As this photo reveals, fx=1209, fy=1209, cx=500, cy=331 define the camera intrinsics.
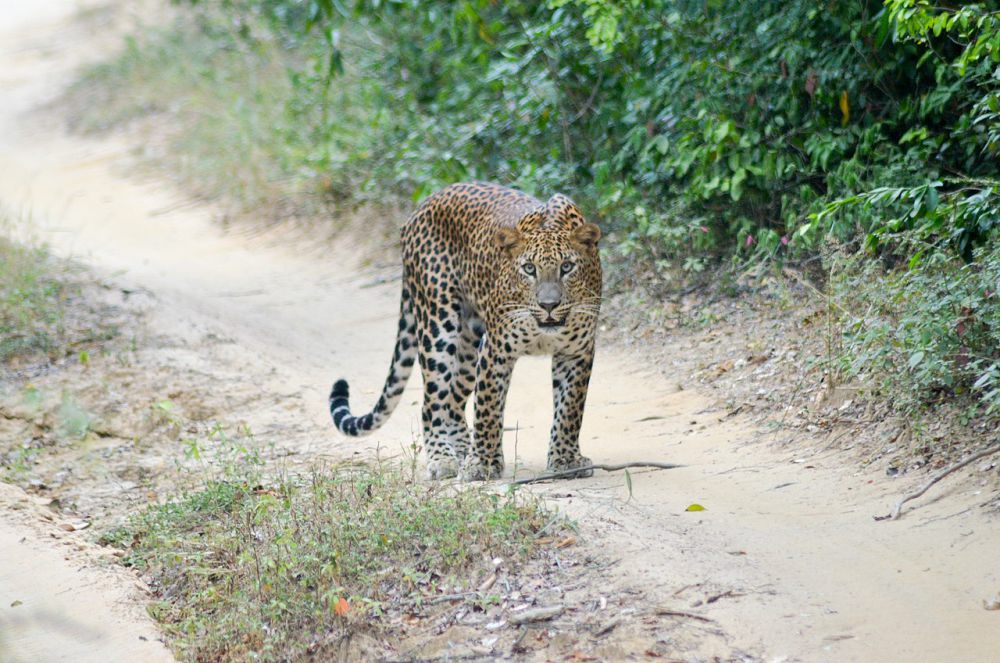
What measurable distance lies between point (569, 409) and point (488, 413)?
0.43m

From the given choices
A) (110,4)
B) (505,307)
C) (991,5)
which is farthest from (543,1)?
(110,4)

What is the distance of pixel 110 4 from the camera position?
2423 centimetres

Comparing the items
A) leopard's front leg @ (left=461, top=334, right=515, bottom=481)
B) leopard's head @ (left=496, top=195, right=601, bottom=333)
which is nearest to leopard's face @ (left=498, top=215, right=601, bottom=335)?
leopard's head @ (left=496, top=195, right=601, bottom=333)

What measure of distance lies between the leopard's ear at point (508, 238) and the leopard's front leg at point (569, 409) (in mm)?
648

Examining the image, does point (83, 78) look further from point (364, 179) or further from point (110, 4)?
point (364, 179)

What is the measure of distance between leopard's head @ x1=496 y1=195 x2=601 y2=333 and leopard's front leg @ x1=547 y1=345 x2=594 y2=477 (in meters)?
0.25

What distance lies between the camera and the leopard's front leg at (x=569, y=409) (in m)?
6.41

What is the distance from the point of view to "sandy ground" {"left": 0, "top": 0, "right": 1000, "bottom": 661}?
4.38m

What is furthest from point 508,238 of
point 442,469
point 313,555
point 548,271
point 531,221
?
point 313,555

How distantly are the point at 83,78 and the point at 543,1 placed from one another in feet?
39.5

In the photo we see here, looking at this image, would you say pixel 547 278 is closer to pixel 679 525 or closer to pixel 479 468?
pixel 479 468

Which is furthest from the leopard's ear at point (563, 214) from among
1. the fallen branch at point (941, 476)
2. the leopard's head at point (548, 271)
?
the fallen branch at point (941, 476)

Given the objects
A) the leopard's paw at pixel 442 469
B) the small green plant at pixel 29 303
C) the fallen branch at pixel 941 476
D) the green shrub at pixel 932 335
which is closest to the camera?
the fallen branch at pixel 941 476

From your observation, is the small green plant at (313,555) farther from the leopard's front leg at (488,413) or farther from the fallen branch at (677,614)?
the fallen branch at (677,614)
